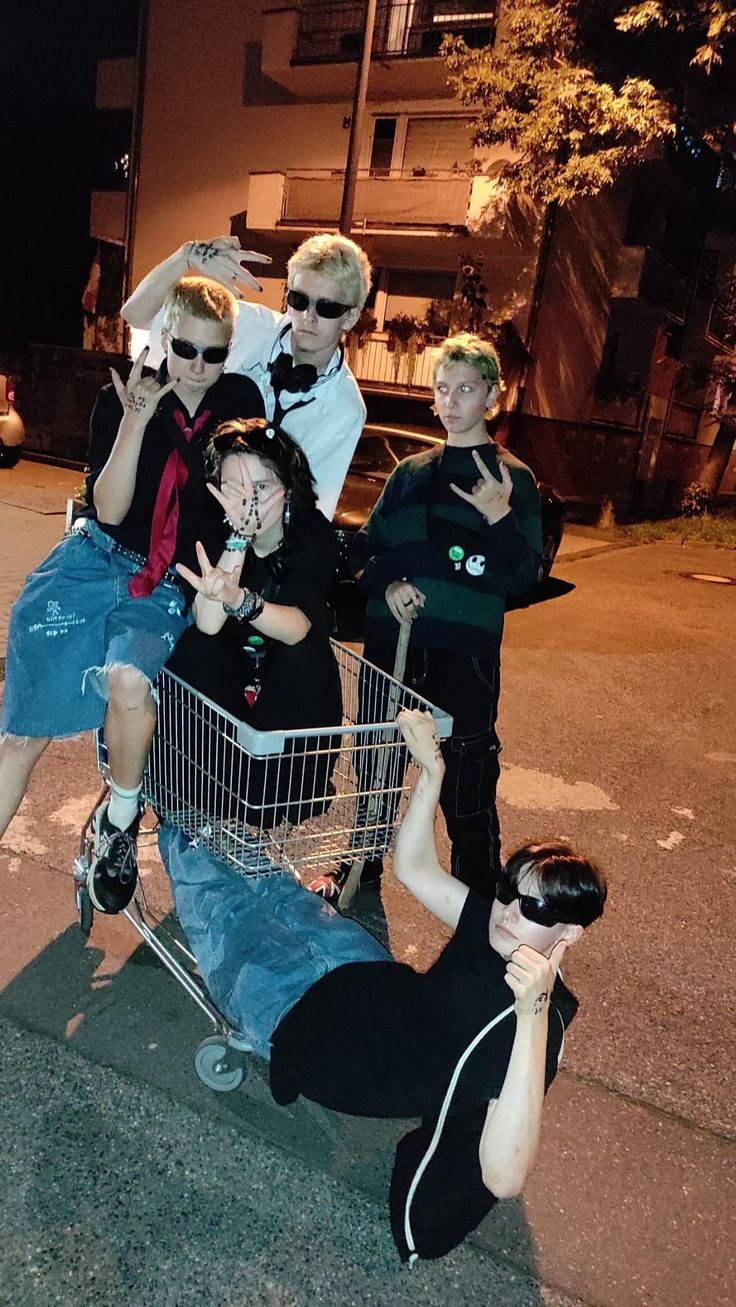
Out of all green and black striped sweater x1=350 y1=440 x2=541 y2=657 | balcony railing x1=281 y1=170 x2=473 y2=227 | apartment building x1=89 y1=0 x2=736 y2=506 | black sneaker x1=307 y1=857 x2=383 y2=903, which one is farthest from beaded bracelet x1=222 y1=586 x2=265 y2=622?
balcony railing x1=281 y1=170 x2=473 y2=227

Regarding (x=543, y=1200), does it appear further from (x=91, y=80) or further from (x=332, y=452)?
(x=91, y=80)

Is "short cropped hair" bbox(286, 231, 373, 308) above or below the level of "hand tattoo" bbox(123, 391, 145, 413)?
above

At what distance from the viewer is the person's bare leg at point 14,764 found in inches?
109

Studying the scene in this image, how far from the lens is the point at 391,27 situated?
18.2m

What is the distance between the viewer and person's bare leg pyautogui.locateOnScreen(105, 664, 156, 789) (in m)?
2.46

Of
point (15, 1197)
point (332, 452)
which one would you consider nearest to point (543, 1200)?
point (15, 1197)

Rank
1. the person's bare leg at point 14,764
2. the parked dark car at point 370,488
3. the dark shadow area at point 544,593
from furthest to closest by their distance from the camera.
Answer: the dark shadow area at point 544,593
the parked dark car at point 370,488
the person's bare leg at point 14,764

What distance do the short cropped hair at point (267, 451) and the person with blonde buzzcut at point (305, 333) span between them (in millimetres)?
481

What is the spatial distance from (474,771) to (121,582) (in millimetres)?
1380

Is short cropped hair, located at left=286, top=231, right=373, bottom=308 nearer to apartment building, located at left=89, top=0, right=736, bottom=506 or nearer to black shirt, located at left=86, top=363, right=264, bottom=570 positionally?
black shirt, located at left=86, top=363, right=264, bottom=570

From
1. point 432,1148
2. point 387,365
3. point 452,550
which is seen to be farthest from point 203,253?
point 387,365

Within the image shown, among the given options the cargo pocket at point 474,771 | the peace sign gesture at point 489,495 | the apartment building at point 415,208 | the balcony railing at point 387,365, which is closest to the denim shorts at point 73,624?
the peace sign gesture at point 489,495

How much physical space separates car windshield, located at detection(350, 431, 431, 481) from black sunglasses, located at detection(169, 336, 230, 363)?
19.3ft

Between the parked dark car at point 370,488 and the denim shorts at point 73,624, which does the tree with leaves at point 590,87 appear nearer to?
the parked dark car at point 370,488
